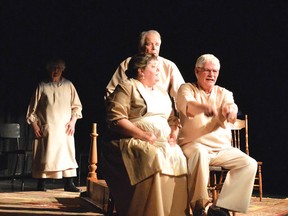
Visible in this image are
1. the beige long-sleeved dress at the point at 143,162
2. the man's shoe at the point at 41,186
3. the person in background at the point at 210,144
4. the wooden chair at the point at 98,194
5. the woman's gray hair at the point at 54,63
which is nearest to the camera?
the beige long-sleeved dress at the point at 143,162

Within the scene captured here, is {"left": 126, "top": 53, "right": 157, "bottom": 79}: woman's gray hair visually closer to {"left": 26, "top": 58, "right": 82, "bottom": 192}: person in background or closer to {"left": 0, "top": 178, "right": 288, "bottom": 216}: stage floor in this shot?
{"left": 0, "top": 178, "right": 288, "bottom": 216}: stage floor

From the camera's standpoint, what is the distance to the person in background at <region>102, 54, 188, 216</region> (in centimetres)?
311

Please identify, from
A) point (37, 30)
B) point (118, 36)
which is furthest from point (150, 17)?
point (37, 30)

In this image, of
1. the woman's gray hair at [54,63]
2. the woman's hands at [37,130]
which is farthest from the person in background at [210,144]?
the woman's hands at [37,130]

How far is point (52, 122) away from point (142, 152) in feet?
10.0

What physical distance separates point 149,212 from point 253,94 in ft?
→ 15.7

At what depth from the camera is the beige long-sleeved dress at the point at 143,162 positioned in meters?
3.10

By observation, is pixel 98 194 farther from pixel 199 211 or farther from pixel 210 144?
pixel 199 211

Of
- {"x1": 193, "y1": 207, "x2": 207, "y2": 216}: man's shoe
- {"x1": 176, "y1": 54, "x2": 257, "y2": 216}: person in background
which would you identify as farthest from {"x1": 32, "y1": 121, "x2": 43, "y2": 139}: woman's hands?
{"x1": 193, "y1": 207, "x2": 207, "y2": 216}: man's shoe

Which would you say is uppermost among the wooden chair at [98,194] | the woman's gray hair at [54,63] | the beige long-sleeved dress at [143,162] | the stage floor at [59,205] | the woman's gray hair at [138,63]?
the woman's gray hair at [54,63]

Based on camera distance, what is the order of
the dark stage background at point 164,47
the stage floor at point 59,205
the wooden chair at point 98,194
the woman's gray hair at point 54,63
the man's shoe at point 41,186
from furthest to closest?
the dark stage background at point 164,47
the man's shoe at point 41,186
the woman's gray hair at point 54,63
the stage floor at point 59,205
the wooden chair at point 98,194

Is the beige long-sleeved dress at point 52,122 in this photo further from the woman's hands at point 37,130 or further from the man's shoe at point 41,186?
the man's shoe at point 41,186

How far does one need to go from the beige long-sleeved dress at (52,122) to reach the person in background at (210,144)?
104 inches

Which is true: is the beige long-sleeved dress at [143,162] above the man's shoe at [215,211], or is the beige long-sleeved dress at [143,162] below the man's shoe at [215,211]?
above
